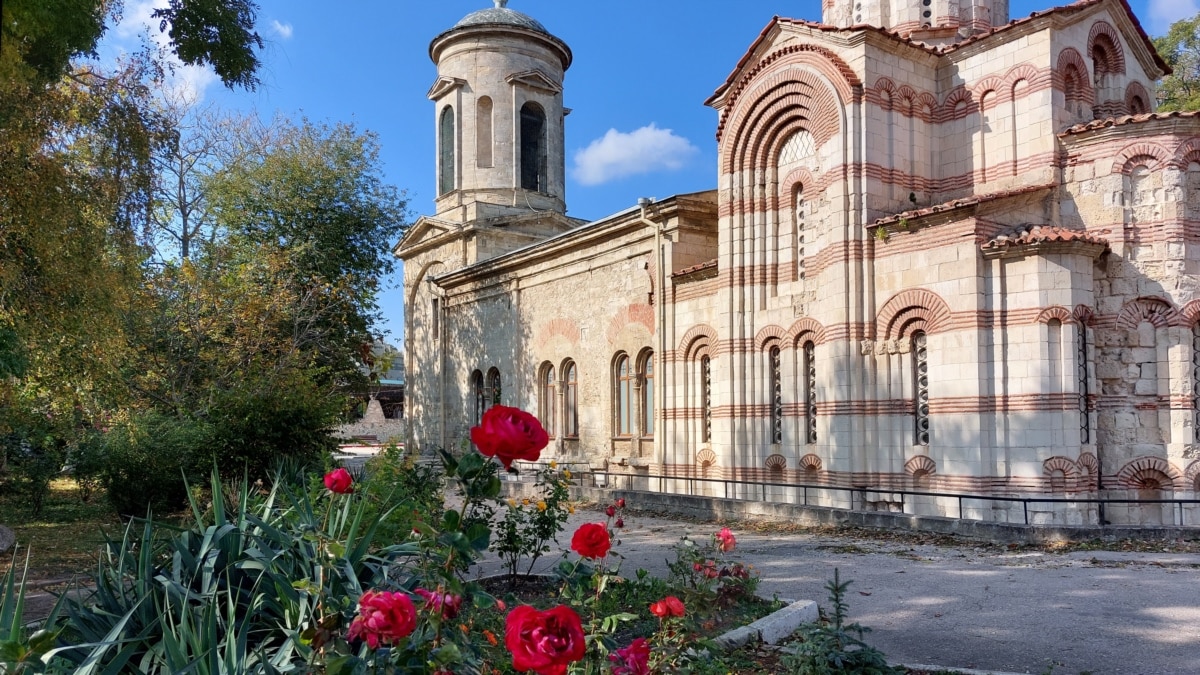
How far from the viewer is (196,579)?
4.57 metres

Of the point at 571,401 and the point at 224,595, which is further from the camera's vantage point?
the point at 571,401

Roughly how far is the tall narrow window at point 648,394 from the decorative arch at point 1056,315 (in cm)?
867

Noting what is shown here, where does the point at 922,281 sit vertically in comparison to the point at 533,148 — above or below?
below

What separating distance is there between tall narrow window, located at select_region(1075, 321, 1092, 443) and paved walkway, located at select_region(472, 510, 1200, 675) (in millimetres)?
2344

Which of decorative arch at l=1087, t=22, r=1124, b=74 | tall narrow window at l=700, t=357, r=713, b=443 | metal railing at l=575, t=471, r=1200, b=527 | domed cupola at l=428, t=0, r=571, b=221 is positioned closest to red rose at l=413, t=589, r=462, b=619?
metal railing at l=575, t=471, r=1200, b=527

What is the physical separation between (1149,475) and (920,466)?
10.1ft

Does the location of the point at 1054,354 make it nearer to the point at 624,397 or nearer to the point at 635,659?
the point at 624,397

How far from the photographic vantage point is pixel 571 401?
837 inches

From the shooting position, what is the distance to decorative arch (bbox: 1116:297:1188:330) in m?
11.8

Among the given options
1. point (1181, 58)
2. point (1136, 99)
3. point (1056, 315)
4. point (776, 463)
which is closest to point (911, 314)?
point (1056, 315)

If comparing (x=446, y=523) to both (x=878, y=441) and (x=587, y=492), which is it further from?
(x=587, y=492)

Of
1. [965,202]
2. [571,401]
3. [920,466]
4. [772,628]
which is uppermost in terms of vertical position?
[965,202]

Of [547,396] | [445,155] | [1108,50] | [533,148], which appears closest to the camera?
[1108,50]

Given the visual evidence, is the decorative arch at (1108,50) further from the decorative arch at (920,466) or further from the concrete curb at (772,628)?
the concrete curb at (772,628)
